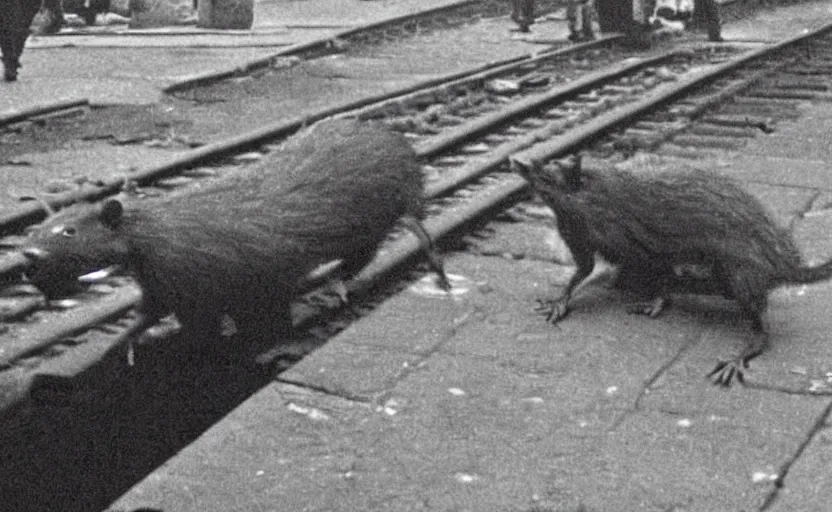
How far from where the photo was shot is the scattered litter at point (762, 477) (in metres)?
4.70

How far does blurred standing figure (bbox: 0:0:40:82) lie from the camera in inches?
562

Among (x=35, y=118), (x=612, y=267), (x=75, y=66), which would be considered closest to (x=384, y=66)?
(x=75, y=66)

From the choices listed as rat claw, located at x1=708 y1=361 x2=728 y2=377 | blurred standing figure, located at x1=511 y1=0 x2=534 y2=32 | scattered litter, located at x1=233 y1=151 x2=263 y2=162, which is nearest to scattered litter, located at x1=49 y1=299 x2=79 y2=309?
rat claw, located at x1=708 y1=361 x2=728 y2=377

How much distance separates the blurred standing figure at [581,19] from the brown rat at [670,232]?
36.6 feet

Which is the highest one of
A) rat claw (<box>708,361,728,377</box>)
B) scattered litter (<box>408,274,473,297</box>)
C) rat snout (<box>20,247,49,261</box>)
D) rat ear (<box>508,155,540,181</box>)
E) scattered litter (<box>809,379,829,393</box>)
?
rat snout (<box>20,247,49,261</box>)

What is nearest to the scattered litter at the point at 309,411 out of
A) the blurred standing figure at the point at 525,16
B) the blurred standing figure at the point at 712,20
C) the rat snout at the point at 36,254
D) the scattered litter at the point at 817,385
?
the rat snout at the point at 36,254

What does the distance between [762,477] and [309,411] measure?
171 centimetres

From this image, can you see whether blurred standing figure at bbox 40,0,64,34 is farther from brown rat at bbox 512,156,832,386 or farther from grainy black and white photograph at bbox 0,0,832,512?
brown rat at bbox 512,156,832,386

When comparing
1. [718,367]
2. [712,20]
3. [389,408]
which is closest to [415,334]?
[389,408]

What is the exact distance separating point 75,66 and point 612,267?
11.0m

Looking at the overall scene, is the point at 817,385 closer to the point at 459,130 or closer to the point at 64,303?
the point at 64,303

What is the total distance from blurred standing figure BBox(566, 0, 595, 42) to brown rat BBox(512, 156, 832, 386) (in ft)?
36.6

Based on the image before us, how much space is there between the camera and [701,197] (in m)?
6.31

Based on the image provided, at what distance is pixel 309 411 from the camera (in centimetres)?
541
